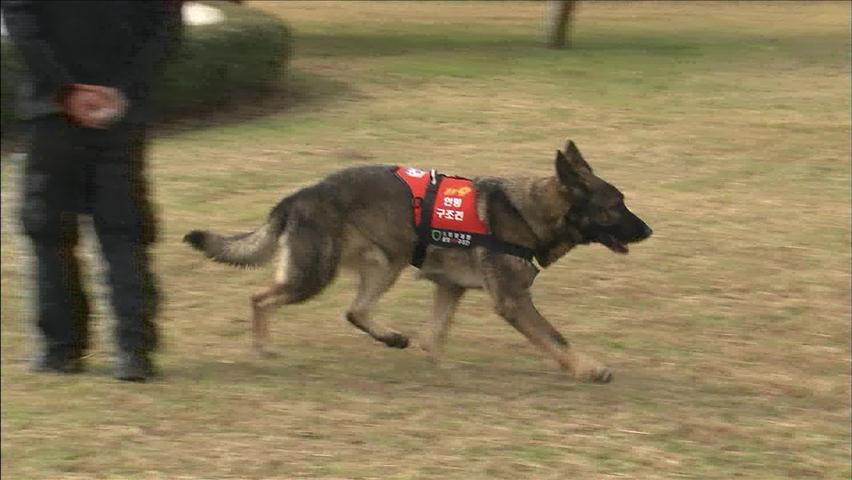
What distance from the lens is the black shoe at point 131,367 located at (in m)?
5.71

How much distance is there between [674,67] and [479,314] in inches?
371

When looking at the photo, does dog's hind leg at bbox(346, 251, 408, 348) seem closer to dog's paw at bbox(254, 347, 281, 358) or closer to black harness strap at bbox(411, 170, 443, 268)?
black harness strap at bbox(411, 170, 443, 268)

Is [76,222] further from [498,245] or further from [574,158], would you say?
[574,158]

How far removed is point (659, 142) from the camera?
38.8 ft

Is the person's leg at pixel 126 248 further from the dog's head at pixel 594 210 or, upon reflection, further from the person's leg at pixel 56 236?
the dog's head at pixel 594 210

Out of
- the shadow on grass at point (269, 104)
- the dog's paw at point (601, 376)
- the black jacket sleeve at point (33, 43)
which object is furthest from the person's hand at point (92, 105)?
the shadow on grass at point (269, 104)

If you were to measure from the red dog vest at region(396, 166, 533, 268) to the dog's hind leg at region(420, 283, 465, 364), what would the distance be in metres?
0.35

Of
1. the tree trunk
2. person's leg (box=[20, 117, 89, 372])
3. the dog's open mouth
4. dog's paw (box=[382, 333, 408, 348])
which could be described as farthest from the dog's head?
the tree trunk

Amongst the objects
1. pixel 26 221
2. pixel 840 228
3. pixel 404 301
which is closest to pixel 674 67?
pixel 840 228

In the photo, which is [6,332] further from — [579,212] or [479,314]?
[579,212]

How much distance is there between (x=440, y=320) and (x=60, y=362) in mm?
1810

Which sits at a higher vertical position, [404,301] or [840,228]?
[840,228]

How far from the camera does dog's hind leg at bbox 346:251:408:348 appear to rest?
6.30 metres

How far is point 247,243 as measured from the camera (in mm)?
6258
